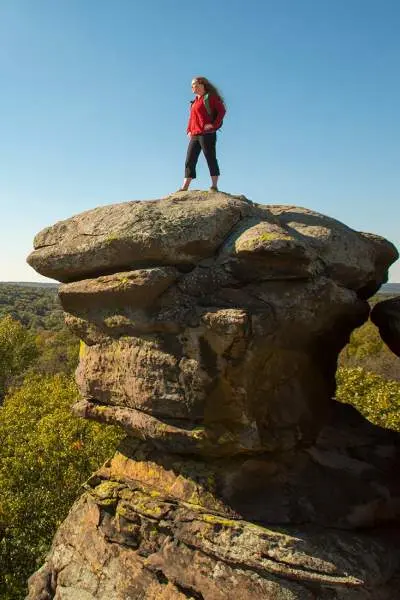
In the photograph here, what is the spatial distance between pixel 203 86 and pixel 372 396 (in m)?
14.5

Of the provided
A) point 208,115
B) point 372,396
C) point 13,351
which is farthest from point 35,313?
point 208,115

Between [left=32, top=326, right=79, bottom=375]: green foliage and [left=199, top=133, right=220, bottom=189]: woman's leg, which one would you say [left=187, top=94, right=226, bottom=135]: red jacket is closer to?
[left=199, top=133, right=220, bottom=189]: woman's leg

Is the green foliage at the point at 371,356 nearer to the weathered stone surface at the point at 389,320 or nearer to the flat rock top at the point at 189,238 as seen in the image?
the weathered stone surface at the point at 389,320

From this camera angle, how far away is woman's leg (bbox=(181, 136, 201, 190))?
10.4m

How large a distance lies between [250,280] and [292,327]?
3.55 ft

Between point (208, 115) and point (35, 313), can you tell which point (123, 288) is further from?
point (35, 313)

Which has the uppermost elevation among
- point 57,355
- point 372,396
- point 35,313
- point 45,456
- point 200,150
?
point 200,150

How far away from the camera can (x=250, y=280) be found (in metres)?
8.32

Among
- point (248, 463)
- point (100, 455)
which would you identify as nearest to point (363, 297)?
point (248, 463)

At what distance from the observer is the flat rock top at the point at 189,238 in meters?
8.16

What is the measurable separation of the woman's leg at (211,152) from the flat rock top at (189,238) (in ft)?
2.49

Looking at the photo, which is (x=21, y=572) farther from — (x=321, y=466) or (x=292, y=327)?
(x=292, y=327)

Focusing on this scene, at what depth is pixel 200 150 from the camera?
10562 mm

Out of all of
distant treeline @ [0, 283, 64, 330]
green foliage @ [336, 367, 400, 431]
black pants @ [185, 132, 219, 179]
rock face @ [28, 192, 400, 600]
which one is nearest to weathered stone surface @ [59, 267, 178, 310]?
rock face @ [28, 192, 400, 600]
